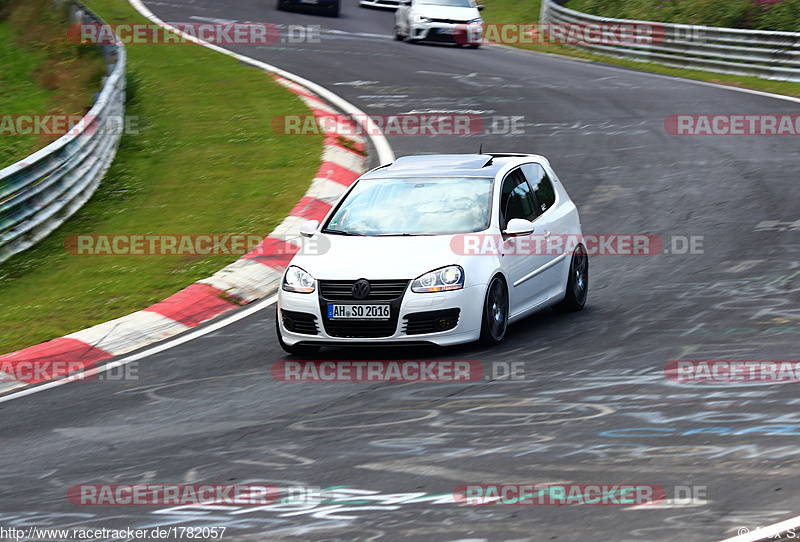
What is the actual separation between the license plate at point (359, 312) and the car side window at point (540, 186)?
2.39 meters

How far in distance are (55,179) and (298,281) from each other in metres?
6.83

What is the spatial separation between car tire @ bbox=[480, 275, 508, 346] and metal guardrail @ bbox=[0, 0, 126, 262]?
7.04m

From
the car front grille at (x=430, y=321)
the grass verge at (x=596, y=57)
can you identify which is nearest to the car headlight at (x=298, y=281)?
the car front grille at (x=430, y=321)

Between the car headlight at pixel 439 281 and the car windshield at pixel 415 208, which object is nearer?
the car headlight at pixel 439 281

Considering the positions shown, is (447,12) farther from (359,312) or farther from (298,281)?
(359,312)

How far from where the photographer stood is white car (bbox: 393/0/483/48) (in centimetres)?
3139

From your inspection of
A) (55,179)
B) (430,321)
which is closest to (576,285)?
(430,321)

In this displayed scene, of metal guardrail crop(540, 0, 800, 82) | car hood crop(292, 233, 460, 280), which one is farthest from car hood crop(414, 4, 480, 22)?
car hood crop(292, 233, 460, 280)

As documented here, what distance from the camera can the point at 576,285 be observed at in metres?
10.8

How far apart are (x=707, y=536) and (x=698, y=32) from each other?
2399 centimetres

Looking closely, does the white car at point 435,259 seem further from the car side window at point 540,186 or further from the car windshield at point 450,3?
the car windshield at point 450,3

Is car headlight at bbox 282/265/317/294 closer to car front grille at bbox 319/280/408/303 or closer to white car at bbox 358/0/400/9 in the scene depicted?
car front grille at bbox 319/280/408/303

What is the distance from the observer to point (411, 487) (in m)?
6.09

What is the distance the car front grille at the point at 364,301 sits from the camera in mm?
8977
